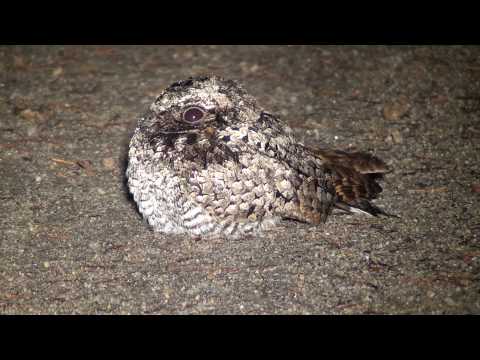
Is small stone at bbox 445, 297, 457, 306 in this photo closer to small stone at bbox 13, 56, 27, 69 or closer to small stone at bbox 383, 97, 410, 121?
small stone at bbox 383, 97, 410, 121

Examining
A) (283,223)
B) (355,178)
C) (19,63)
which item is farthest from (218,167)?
(19,63)

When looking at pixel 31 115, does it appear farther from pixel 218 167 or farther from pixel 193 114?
pixel 218 167

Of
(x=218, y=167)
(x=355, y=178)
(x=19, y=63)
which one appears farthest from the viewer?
(x=19, y=63)

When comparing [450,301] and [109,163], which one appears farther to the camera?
[109,163]

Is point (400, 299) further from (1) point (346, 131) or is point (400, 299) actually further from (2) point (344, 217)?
(1) point (346, 131)

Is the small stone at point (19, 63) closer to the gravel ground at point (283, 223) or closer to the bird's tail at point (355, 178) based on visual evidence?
the gravel ground at point (283, 223)
